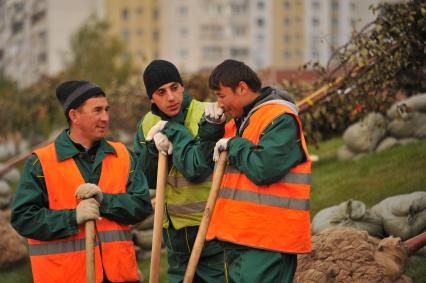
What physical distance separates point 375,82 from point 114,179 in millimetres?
5014

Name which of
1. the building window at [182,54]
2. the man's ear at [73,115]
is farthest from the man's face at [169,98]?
the building window at [182,54]

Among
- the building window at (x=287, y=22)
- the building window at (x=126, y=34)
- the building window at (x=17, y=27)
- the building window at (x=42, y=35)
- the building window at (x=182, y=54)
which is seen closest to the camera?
the building window at (x=126, y=34)

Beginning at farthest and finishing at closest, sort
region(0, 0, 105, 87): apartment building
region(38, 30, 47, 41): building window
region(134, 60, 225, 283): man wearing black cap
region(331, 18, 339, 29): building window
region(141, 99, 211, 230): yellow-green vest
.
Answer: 1. region(331, 18, 339, 29): building window
2. region(38, 30, 47, 41): building window
3. region(0, 0, 105, 87): apartment building
4. region(141, 99, 211, 230): yellow-green vest
5. region(134, 60, 225, 283): man wearing black cap

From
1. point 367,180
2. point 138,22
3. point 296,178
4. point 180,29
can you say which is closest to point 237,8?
Result: point 180,29

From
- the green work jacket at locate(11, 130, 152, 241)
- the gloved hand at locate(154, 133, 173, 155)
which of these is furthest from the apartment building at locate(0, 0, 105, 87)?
the green work jacket at locate(11, 130, 152, 241)

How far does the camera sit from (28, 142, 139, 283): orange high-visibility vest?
20.9 feet

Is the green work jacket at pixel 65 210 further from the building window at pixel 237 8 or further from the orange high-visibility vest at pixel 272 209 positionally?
the building window at pixel 237 8

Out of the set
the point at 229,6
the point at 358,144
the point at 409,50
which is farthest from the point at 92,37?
the point at 229,6

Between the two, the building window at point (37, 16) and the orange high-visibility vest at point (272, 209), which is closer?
the orange high-visibility vest at point (272, 209)

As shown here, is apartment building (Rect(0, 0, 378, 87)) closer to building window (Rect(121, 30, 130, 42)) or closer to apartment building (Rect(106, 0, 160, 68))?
apartment building (Rect(106, 0, 160, 68))

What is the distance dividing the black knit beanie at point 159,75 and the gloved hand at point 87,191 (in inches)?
37.9

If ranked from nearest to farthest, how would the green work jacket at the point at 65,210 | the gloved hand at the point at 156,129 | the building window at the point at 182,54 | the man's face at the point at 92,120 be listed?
the green work jacket at the point at 65,210
the man's face at the point at 92,120
the gloved hand at the point at 156,129
the building window at the point at 182,54

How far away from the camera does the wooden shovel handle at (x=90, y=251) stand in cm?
623

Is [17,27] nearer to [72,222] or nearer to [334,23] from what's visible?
[334,23]
